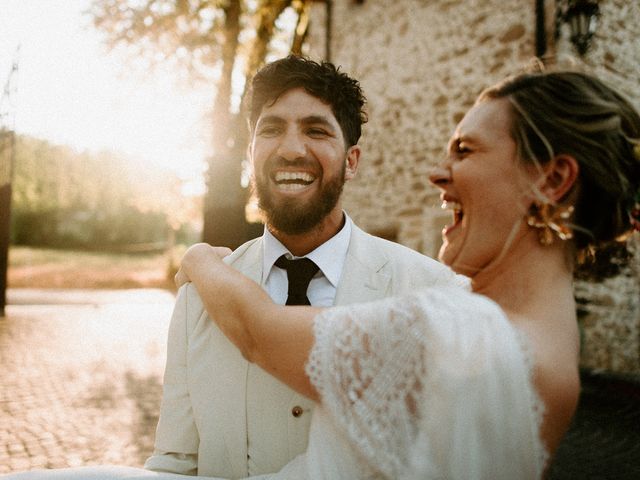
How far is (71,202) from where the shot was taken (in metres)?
37.2

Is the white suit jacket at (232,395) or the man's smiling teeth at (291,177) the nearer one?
the white suit jacket at (232,395)

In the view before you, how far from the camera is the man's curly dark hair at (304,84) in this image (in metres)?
2.52

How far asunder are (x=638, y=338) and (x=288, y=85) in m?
8.15

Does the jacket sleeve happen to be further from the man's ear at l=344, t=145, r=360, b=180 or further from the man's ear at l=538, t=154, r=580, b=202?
the man's ear at l=538, t=154, r=580, b=202

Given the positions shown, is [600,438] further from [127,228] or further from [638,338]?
[127,228]

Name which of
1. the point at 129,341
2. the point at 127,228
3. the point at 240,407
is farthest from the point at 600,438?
→ the point at 127,228

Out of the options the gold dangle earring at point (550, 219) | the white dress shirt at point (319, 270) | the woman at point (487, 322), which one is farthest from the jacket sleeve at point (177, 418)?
the gold dangle earring at point (550, 219)

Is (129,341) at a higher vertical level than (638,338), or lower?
lower

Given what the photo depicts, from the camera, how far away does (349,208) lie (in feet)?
35.7

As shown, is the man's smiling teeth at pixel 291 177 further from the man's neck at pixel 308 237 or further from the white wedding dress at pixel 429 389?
the white wedding dress at pixel 429 389

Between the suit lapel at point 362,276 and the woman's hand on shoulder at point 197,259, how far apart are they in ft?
1.70

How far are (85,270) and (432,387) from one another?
29935mm

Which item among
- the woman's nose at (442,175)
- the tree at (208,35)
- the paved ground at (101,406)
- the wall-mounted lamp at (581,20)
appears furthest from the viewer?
the tree at (208,35)

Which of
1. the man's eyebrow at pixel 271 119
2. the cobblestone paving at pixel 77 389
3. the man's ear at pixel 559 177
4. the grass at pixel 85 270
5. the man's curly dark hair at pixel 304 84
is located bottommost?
the grass at pixel 85 270
